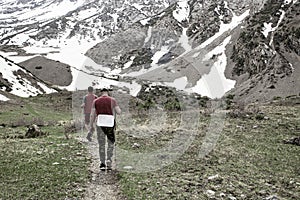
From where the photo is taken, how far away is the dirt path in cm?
1239

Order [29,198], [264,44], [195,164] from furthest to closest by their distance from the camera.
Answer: [264,44]
[195,164]
[29,198]

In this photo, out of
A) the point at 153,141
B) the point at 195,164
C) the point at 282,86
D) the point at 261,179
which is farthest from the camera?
the point at 282,86

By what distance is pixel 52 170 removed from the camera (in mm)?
14844

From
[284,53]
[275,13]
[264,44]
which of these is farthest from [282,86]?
[275,13]

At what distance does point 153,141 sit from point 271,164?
6.81 meters

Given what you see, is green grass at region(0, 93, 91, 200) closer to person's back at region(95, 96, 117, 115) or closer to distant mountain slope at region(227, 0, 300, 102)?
person's back at region(95, 96, 117, 115)

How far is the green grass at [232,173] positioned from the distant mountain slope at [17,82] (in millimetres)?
61998

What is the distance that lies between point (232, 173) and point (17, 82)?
76.9 meters

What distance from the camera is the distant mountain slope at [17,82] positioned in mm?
77188

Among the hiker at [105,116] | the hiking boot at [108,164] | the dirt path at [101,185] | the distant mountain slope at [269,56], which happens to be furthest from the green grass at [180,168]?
the distant mountain slope at [269,56]

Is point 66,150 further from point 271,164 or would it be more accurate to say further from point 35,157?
point 271,164

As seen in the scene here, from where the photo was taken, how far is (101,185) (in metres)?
13.5

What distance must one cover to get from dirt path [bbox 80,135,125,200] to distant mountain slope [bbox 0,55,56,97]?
64.7 metres

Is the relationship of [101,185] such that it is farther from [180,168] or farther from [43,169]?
[180,168]
